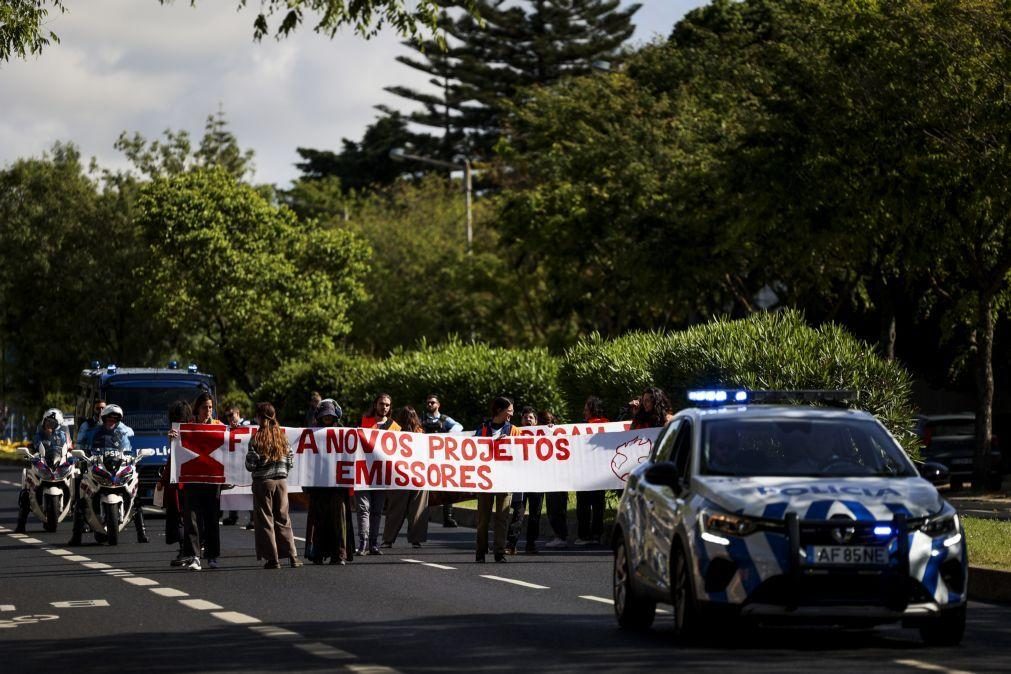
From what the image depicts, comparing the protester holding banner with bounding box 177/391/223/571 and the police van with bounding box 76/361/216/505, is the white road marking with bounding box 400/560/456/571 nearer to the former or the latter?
the protester holding banner with bounding box 177/391/223/571

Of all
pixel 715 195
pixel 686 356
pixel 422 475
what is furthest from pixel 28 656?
pixel 715 195

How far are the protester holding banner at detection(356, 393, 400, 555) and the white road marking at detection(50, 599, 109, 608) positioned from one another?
6.07 metres

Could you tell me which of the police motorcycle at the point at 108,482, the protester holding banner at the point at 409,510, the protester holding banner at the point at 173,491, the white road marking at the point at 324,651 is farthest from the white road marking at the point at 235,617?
the police motorcycle at the point at 108,482

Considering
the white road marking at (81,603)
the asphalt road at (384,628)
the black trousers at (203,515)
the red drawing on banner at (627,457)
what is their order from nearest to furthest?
1. the asphalt road at (384,628)
2. the white road marking at (81,603)
3. the black trousers at (203,515)
4. the red drawing on banner at (627,457)

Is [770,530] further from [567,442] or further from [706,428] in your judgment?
[567,442]

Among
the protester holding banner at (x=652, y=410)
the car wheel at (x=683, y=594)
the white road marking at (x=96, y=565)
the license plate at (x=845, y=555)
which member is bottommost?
the white road marking at (x=96, y=565)

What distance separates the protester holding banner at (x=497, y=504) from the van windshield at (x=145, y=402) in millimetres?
12055

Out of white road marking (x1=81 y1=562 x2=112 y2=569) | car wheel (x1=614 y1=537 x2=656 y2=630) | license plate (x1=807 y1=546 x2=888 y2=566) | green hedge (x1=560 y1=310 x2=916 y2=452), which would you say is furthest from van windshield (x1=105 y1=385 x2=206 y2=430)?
license plate (x1=807 y1=546 x2=888 y2=566)

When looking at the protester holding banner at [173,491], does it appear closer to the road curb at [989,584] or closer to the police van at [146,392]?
the road curb at [989,584]

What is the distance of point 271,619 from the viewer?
48.2 feet

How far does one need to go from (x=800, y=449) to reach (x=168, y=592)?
6.50m

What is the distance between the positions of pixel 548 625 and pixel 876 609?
2838mm

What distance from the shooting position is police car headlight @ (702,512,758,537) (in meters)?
12.0

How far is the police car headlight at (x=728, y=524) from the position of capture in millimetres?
12008
